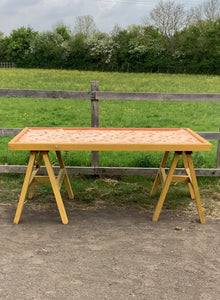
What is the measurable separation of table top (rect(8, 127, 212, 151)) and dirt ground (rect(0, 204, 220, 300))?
0.87 meters

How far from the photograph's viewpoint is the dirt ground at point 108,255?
2.81 metres

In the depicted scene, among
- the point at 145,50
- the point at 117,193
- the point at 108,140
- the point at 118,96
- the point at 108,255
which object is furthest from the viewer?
the point at 145,50

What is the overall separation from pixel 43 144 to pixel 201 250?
1.92m

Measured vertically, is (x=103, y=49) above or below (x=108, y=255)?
above

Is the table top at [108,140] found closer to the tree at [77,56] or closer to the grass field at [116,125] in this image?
the grass field at [116,125]

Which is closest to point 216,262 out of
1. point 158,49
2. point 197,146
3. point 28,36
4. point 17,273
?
point 197,146

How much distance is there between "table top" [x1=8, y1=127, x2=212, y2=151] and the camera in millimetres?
3869

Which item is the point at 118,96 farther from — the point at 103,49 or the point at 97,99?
the point at 103,49

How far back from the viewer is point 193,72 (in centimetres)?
3531

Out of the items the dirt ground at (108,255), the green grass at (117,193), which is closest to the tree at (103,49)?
the green grass at (117,193)

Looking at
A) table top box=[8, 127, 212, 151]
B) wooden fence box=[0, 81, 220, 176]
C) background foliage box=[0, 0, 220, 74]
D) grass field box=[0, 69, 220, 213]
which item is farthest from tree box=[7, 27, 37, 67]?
table top box=[8, 127, 212, 151]

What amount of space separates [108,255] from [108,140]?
1.31 meters

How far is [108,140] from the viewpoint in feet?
13.4

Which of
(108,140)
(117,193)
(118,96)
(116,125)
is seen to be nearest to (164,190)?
(108,140)
